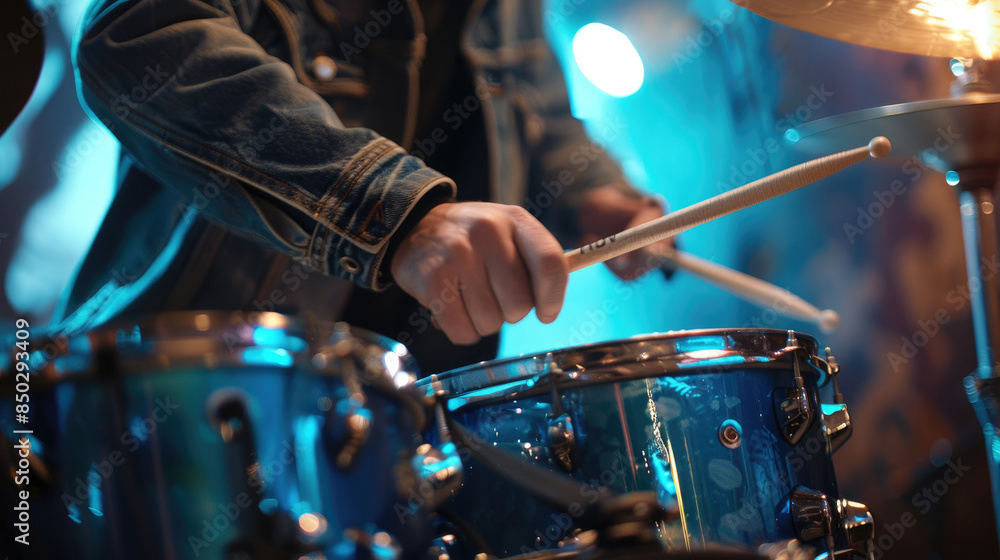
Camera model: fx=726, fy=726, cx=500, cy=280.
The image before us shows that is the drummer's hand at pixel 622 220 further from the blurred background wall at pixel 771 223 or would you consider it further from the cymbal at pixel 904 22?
the blurred background wall at pixel 771 223

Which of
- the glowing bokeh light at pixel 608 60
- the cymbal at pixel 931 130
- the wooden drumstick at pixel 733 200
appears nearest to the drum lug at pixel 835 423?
the wooden drumstick at pixel 733 200

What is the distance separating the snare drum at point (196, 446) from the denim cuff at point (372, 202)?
27 cm

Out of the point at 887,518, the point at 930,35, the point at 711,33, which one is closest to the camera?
the point at 930,35

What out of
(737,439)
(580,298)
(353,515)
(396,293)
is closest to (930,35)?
(737,439)

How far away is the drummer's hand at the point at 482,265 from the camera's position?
0.66 metres

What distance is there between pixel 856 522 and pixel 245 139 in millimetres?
722

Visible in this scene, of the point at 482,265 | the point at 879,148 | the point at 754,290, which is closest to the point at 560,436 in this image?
the point at 482,265

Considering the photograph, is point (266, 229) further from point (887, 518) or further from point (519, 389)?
point (887, 518)

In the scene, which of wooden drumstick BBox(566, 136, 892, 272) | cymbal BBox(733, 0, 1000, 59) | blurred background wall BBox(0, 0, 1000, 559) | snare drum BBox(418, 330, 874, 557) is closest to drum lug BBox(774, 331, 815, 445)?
snare drum BBox(418, 330, 874, 557)

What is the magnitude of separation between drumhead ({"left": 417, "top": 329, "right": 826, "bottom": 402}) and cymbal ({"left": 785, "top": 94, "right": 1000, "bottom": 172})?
439mm

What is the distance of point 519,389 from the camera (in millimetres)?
689

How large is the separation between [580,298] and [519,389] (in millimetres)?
1755

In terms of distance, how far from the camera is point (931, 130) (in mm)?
1004

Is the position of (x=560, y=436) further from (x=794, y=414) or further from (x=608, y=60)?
(x=608, y=60)
